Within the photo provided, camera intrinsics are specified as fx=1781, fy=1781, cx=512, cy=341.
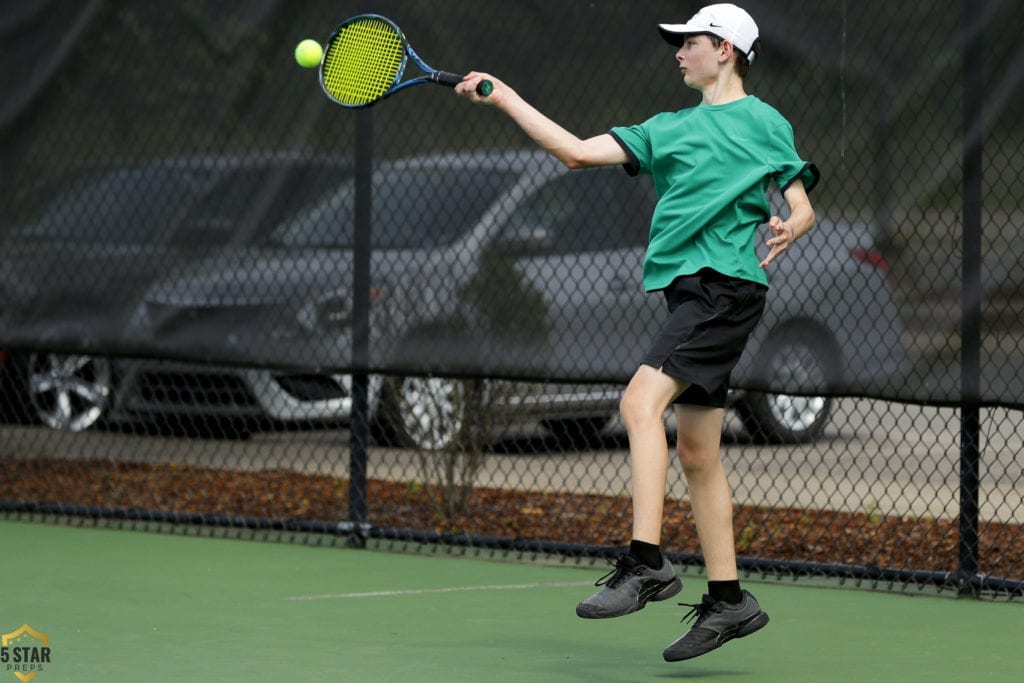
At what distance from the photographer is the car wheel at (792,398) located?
249 inches

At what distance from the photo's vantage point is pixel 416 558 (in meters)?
7.11

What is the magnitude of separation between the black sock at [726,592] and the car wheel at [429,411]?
2.75 meters

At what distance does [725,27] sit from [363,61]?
50.9 inches

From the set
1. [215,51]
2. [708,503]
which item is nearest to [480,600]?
[708,503]

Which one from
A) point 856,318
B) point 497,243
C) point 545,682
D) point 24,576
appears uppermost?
point 497,243

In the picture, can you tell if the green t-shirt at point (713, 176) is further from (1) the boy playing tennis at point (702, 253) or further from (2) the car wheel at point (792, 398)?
(2) the car wheel at point (792, 398)

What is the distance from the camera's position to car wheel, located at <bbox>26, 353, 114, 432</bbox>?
9.50m

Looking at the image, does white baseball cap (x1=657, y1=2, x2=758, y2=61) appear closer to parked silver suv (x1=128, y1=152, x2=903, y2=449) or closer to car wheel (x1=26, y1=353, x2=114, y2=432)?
parked silver suv (x1=128, y1=152, x2=903, y2=449)

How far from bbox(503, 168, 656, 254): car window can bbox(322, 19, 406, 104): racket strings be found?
139cm

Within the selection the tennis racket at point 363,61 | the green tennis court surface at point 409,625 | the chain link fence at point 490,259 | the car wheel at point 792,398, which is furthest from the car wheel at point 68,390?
the tennis racket at point 363,61

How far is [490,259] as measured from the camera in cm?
698

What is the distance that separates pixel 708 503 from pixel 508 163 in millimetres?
2415

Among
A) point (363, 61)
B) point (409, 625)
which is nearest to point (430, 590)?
point (409, 625)

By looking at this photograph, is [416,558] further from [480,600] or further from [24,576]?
[24,576]
